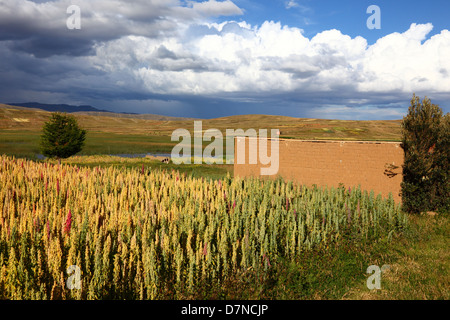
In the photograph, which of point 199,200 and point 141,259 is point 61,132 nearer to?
point 199,200

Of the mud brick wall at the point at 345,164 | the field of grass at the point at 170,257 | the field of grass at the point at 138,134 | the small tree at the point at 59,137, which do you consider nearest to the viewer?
the field of grass at the point at 170,257

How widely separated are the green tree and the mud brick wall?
0.74 m

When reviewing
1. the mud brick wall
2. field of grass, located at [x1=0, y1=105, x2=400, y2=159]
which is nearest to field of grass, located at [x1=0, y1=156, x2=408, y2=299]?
the mud brick wall

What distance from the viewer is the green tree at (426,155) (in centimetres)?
1072

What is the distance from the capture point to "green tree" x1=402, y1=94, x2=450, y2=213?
10719 mm

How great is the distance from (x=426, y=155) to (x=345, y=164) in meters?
2.78

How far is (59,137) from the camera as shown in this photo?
97.5ft

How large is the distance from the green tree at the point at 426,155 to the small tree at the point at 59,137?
26.7 metres

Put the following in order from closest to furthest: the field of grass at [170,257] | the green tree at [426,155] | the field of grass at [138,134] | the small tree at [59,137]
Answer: the field of grass at [170,257] < the green tree at [426,155] < the small tree at [59,137] < the field of grass at [138,134]

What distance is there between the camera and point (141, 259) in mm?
5137

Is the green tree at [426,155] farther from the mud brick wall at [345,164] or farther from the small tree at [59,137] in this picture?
the small tree at [59,137]

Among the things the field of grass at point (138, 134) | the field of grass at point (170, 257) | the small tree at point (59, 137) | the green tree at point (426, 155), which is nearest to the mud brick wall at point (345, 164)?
the green tree at point (426, 155)

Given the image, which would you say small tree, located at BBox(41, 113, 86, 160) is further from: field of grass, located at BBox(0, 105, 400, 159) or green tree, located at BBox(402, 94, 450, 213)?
green tree, located at BBox(402, 94, 450, 213)
